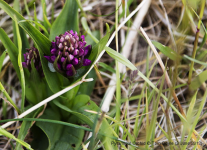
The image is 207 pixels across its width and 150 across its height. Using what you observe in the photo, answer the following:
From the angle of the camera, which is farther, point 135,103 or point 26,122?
point 135,103

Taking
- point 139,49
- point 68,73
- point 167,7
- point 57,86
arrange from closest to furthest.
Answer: point 68,73 → point 57,86 → point 139,49 → point 167,7

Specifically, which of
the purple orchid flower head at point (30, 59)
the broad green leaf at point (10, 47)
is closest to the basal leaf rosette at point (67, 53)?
the purple orchid flower head at point (30, 59)

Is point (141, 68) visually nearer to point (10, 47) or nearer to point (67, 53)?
point (67, 53)

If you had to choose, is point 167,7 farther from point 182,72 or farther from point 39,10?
point 39,10

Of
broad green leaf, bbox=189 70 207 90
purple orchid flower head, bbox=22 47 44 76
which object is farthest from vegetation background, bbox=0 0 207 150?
purple orchid flower head, bbox=22 47 44 76

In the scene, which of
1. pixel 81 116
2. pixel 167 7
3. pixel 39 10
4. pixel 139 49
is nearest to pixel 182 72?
pixel 139 49

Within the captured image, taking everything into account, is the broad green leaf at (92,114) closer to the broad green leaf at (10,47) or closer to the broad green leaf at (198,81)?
the broad green leaf at (10,47)
